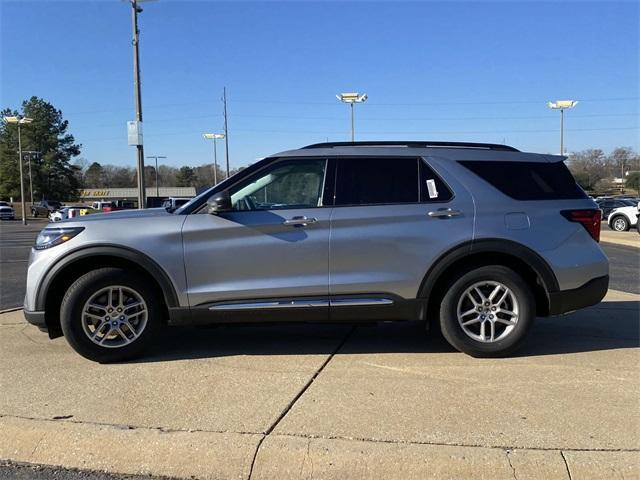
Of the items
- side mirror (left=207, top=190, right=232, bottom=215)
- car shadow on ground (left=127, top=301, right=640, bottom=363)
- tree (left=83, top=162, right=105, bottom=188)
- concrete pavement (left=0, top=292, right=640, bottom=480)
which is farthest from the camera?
tree (left=83, top=162, right=105, bottom=188)

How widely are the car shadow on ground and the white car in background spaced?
2251 centimetres

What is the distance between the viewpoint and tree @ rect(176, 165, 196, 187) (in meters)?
136

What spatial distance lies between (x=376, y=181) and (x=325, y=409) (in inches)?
79.8

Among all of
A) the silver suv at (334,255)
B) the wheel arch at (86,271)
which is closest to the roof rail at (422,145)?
the silver suv at (334,255)

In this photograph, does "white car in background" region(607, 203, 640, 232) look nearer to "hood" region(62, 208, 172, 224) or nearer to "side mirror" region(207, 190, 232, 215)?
"side mirror" region(207, 190, 232, 215)

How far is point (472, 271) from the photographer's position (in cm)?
477

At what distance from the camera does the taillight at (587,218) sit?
4848 millimetres

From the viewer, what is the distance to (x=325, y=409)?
3719 millimetres

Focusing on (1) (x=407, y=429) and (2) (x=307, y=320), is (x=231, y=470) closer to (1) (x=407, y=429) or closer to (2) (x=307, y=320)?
(1) (x=407, y=429)

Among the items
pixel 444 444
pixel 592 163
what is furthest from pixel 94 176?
pixel 444 444

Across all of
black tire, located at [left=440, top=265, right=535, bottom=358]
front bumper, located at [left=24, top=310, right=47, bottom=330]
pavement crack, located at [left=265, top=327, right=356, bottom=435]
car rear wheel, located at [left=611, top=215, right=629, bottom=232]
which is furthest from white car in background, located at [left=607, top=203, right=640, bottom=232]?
front bumper, located at [left=24, top=310, right=47, bottom=330]

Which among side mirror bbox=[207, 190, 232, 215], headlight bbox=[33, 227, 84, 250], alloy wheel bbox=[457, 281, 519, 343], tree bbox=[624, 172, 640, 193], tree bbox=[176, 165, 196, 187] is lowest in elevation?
alloy wheel bbox=[457, 281, 519, 343]

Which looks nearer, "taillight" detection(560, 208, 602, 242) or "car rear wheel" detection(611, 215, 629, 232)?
"taillight" detection(560, 208, 602, 242)

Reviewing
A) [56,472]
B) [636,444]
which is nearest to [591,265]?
[636,444]
